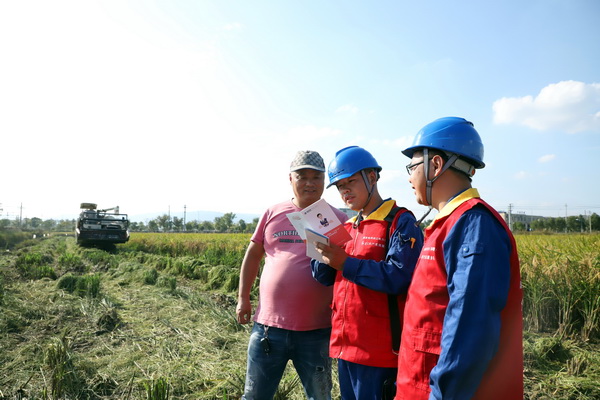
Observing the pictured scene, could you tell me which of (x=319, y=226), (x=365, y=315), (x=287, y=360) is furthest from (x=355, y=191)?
(x=287, y=360)

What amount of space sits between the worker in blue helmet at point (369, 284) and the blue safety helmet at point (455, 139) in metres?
0.46

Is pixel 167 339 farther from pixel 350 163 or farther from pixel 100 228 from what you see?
pixel 100 228

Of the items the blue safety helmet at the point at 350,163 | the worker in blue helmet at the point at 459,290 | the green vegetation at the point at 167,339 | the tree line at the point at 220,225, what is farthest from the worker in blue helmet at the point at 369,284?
the tree line at the point at 220,225

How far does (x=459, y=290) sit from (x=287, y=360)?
149cm

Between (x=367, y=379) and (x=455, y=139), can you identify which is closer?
(x=455, y=139)

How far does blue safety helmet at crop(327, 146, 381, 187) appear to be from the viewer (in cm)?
203

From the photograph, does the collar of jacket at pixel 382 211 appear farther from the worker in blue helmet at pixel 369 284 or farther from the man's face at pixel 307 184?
the man's face at pixel 307 184

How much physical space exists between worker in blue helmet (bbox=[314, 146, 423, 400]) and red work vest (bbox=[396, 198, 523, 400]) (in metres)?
0.25

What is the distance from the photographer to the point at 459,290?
113 cm

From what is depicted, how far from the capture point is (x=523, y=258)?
6938mm

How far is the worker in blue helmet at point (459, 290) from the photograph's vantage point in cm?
108

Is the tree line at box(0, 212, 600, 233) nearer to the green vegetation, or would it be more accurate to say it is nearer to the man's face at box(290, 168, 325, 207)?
the green vegetation

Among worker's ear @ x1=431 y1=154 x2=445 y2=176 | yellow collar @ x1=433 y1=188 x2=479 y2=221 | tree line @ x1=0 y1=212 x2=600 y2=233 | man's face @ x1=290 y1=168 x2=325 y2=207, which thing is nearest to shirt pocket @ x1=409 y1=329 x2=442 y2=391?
yellow collar @ x1=433 y1=188 x2=479 y2=221

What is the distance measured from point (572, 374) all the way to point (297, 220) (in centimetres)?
349
